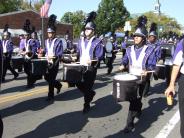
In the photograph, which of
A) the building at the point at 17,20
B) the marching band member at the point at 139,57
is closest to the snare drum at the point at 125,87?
the marching band member at the point at 139,57

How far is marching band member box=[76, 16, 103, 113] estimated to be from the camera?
10.0m

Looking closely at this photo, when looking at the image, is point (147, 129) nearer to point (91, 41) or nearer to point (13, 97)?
point (91, 41)

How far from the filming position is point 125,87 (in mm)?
7555

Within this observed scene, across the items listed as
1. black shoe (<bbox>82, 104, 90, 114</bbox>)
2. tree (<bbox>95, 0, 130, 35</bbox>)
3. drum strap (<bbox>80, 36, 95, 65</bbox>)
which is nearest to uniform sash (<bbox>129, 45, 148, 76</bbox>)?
drum strap (<bbox>80, 36, 95, 65</bbox>)

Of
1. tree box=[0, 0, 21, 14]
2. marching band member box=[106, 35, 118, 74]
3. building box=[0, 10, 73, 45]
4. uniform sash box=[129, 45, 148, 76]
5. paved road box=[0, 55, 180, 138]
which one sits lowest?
paved road box=[0, 55, 180, 138]

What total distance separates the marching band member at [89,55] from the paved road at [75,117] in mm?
467

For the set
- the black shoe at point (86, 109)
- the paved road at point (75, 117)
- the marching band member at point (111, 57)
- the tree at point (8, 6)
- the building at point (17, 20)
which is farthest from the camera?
the tree at point (8, 6)

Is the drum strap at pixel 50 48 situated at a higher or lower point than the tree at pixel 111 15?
lower

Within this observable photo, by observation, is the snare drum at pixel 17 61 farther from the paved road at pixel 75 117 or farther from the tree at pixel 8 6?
the tree at pixel 8 6

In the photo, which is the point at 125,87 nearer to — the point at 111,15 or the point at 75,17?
the point at 111,15

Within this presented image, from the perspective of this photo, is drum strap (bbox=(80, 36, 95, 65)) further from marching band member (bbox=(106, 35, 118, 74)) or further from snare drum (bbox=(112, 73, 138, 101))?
marching band member (bbox=(106, 35, 118, 74))

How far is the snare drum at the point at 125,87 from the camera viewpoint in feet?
24.8

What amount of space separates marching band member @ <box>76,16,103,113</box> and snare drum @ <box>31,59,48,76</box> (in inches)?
54.8

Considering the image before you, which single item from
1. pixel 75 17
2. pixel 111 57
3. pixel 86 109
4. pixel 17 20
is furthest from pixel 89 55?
pixel 75 17
